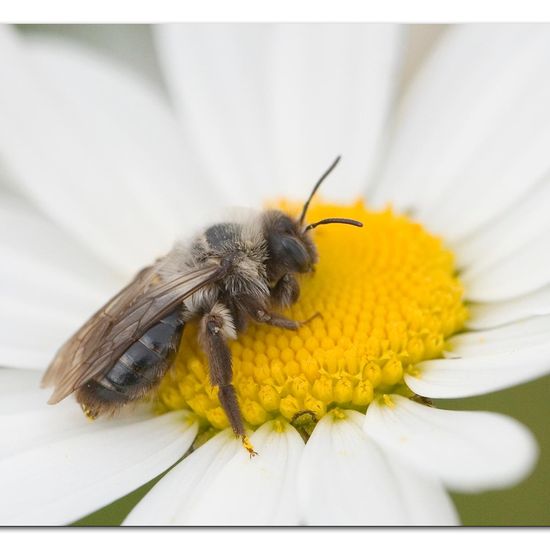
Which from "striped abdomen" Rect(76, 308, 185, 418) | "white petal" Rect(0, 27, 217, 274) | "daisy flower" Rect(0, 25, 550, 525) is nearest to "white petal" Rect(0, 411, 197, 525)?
"daisy flower" Rect(0, 25, 550, 525)

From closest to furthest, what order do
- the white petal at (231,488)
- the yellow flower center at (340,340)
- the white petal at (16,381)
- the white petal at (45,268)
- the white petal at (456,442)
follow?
the white petal at (456,442), the white petal at (231,488), the yellow flower center at (340,340), the white petal at (16,381), the white petal at (45,268)

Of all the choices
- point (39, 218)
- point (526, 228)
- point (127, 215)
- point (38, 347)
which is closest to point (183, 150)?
point (127, 215)

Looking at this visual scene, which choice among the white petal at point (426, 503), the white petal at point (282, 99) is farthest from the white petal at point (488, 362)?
the white petal at point (282, 99)

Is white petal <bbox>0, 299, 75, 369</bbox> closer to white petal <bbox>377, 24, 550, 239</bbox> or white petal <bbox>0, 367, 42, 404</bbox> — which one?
white petal <bbox>0, 367, 42, 404</bbox>

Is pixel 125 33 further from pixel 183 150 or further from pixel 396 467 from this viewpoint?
pixel 396 467

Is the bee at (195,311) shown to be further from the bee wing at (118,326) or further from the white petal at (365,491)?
the white petal at (365,491)

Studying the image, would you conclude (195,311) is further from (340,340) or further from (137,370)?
(340,340)
